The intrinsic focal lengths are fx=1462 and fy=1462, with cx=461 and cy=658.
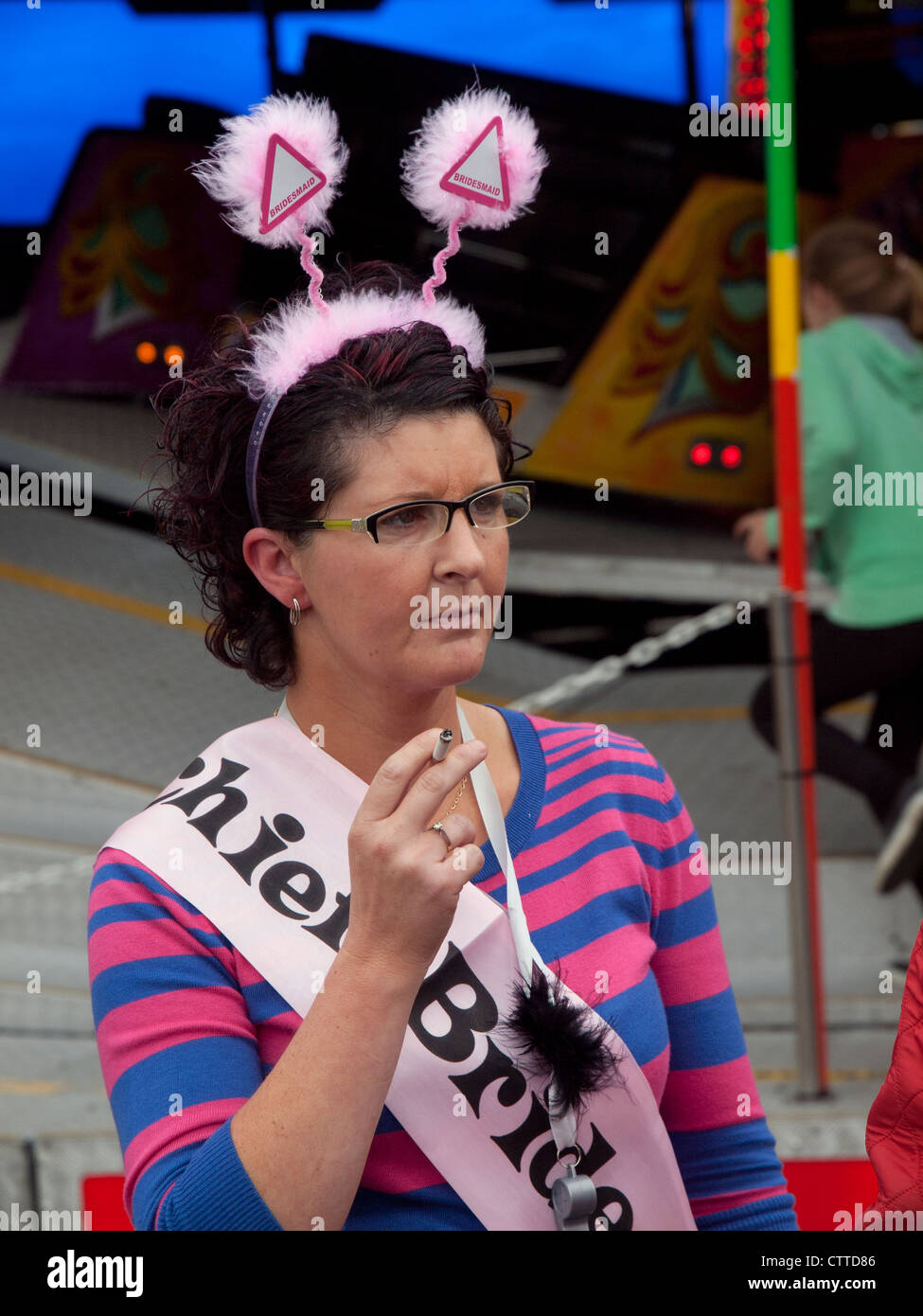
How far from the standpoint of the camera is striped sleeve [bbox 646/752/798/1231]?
1.59 metres

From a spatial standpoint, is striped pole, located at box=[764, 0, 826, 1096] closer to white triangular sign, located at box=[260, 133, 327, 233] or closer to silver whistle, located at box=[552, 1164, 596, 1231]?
white triangular sign, located at box=[260, 133, 327, 233]

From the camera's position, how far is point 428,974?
143cm

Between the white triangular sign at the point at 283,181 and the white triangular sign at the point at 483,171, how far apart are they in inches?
6.1

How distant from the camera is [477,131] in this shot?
5.22 feet

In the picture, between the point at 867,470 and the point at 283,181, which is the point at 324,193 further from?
the point at 867,470

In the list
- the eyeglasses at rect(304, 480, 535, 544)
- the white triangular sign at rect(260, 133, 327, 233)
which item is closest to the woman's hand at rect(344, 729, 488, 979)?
the eyeglasses at rect(304, 480, 535, 544)

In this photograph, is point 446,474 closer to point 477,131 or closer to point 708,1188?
point 477,131

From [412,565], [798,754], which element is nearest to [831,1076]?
[798,754]

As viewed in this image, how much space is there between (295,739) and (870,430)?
2915mm

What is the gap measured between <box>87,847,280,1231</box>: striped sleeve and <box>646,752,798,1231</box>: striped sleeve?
0.48 meters

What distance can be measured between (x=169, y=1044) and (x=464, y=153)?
0.97 meters

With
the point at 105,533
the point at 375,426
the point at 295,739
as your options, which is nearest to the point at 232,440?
the point at 375,426

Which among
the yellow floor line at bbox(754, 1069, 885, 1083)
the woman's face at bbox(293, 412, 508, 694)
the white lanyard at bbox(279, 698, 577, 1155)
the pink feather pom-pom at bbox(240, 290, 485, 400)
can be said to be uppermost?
the pink feather pom-pom at bbox(240, 290, 485, 400)

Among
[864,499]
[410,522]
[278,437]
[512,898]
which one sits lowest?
[512,898]
